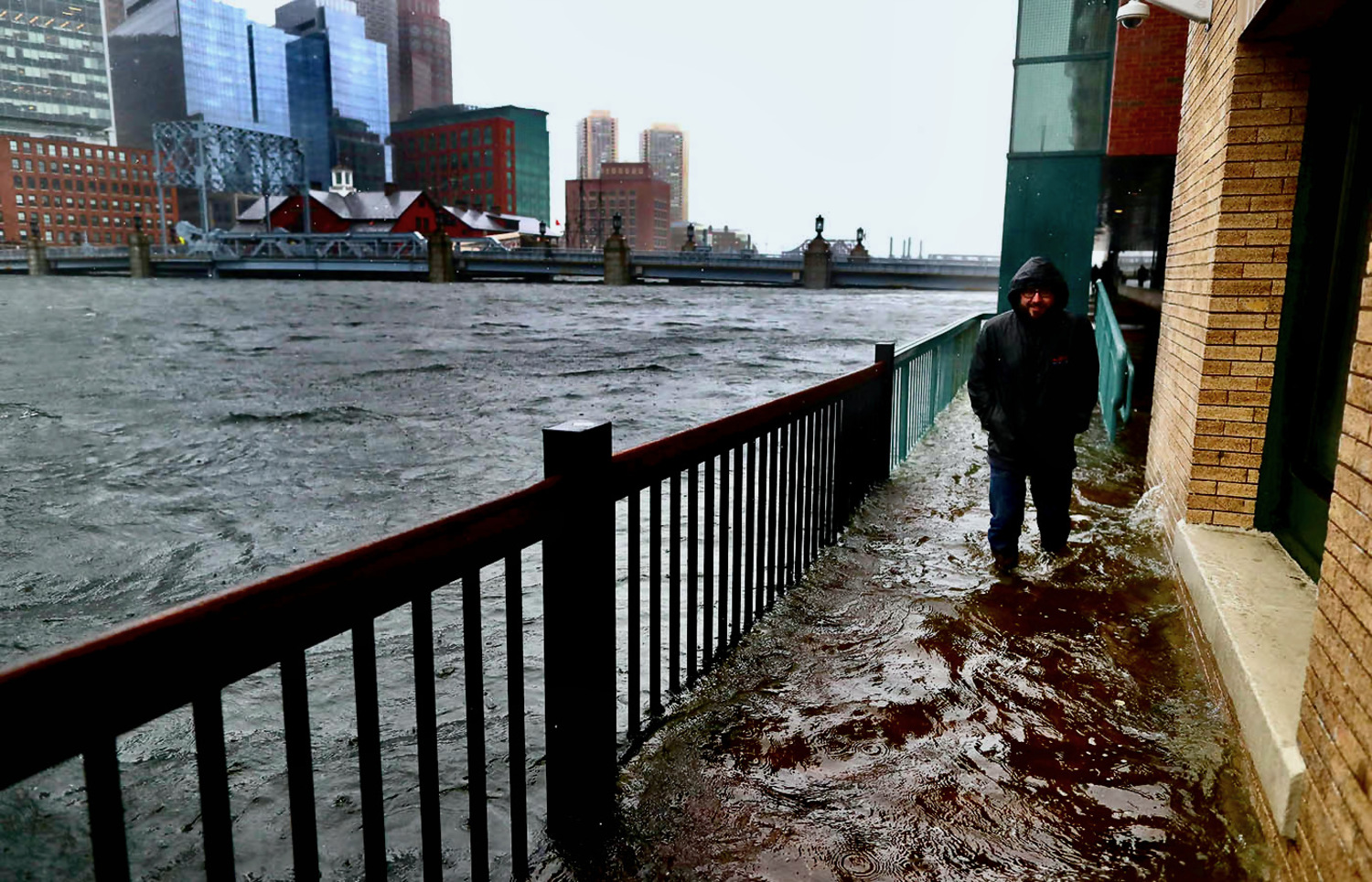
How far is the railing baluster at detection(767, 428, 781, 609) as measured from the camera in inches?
191

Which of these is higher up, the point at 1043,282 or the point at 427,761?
the point at 1043,282

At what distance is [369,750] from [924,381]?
8534 mm

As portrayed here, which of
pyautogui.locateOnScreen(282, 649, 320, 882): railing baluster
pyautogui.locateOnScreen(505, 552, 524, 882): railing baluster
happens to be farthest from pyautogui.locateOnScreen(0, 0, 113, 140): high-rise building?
pyautogui.locateOnScreen(282, 649, 320, 882): railing baluster

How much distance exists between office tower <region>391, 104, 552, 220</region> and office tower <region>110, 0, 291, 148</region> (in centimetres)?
3241

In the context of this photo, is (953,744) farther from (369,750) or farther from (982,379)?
(982,379)

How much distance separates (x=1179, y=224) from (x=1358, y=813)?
17.3 feet

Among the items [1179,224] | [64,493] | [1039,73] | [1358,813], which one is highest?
[1039,73]

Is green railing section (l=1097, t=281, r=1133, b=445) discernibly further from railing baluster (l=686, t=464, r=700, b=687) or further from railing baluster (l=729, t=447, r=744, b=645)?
railing baluster (l=686, t=464, r=700, b=687)

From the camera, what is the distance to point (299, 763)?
1.87 m

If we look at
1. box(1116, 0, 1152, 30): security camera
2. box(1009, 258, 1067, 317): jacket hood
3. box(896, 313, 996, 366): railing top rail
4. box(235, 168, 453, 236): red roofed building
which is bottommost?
box(896, 313, 996, 366): railing top rail

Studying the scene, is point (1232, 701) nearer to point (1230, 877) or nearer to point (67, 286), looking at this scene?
point (1230, 877)

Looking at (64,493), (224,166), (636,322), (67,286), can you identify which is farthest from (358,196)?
(64,493)

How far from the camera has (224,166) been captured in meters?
117

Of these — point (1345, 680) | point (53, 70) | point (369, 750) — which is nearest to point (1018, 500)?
point (1345, 680)
